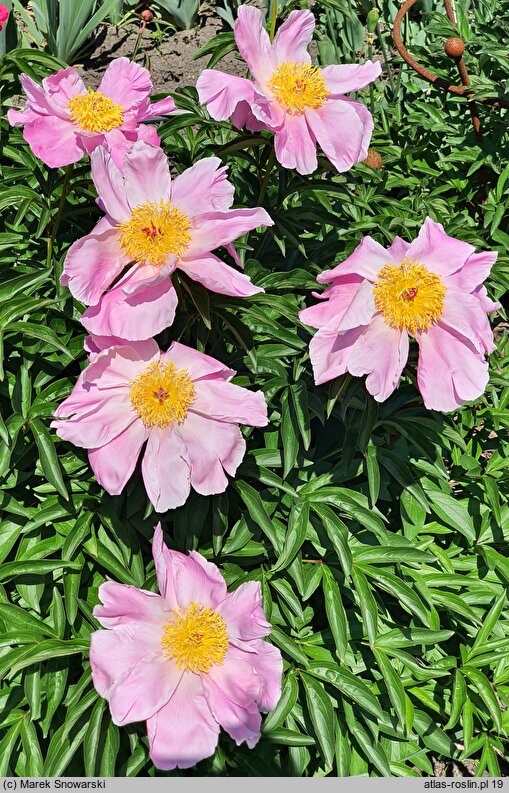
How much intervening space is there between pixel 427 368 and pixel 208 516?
0.58 meters

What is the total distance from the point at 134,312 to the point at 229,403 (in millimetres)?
220

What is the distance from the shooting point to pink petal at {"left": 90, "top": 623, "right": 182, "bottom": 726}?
1.17m

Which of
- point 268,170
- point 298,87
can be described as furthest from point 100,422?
point 298,87

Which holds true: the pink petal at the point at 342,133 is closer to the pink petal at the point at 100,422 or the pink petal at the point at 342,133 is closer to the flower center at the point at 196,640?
the pink petal at the point at 100,422

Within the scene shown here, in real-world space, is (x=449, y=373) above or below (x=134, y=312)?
below

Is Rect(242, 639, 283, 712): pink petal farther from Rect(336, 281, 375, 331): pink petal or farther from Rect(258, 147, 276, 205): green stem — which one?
Rect(258, 147, 276, 205): green stem

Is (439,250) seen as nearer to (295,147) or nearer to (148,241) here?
(295,147)

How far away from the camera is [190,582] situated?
4.16ft

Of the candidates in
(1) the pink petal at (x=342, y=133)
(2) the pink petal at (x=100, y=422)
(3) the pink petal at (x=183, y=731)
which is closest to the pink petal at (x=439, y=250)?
(1) the pink petal at (x=342, y=133)

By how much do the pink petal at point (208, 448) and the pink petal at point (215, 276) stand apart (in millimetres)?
218

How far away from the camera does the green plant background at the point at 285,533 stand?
4.60ft

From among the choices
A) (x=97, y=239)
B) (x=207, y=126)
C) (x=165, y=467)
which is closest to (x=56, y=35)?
(x=207, y=126)

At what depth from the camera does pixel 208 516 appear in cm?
159

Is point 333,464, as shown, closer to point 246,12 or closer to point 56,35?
point 246,12
